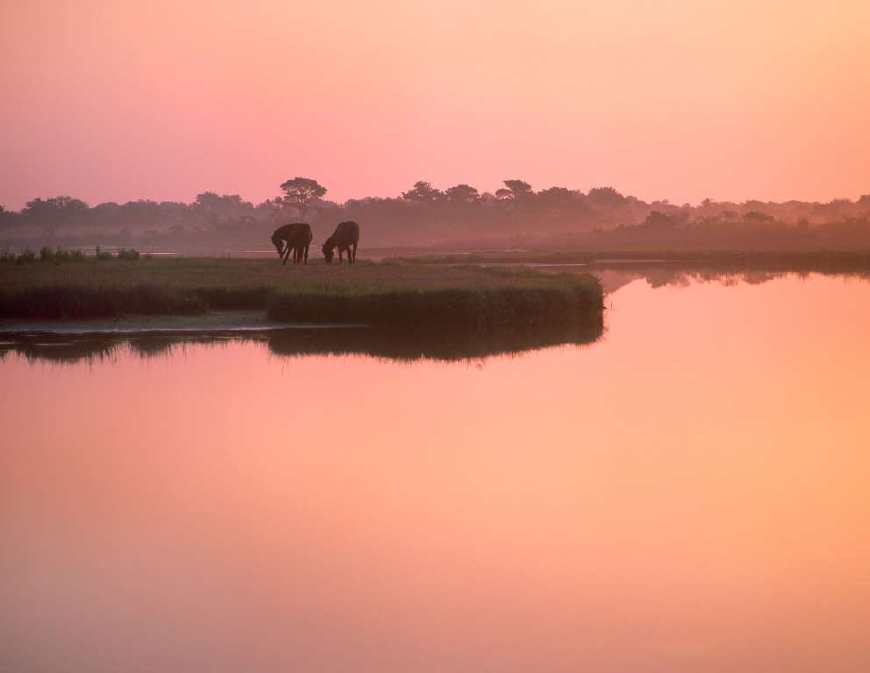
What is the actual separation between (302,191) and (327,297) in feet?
214

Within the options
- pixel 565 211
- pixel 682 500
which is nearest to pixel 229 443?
pixel 682 500

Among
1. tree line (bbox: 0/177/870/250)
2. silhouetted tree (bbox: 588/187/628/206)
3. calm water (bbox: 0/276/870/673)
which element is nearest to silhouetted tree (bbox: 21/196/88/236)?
tree line (bbox: 0/177/870/250)

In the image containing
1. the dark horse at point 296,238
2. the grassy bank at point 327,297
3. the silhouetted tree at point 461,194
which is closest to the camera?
the grassy bank at point 327,297

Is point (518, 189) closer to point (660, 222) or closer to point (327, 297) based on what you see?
point (660, 222)

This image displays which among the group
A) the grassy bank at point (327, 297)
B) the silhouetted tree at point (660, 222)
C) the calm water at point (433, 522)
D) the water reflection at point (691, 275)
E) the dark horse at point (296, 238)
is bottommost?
the calm water at point (433, 522)

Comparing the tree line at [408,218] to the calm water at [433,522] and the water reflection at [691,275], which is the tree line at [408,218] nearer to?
the water reflection at [691,275]

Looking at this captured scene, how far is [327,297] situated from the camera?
21.2m

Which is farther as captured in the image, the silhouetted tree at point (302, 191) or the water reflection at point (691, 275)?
the silhouetted tree at point (302, 191)

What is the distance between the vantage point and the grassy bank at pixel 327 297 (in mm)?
20906

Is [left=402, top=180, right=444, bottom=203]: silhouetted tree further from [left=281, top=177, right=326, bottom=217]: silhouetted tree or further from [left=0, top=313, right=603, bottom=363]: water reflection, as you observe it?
[left=0, top=313, right=603, bottom=363]: water reflection

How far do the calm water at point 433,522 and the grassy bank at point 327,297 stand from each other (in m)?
5.00

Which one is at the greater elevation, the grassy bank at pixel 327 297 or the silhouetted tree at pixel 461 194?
the silhouetted tree at pixel 461 194

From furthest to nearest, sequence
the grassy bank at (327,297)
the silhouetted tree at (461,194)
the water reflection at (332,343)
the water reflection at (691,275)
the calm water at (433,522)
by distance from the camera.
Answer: the silhouetted tree at (461,194), the water reflection at (691,275), the grassy bank at (327,297), the water reflection at (332,343), the calm water at (433,522)

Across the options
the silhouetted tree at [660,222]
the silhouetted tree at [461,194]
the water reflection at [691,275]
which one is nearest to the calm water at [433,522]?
the water reflection at [691,275]
